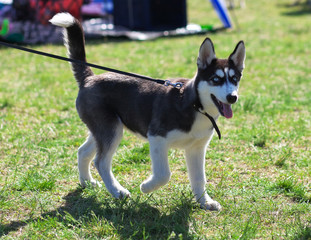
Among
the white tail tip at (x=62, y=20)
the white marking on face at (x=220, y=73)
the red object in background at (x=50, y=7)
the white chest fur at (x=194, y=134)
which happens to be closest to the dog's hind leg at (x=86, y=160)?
the white chest fur at (x=194, y=134)

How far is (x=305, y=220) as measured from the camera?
11.6ft

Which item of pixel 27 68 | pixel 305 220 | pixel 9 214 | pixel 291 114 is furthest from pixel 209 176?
pixel 27 68

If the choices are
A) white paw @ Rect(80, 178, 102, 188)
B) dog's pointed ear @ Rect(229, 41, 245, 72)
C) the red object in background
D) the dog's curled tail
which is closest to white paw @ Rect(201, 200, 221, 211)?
white paw @ Rect(80, 178, 102, 188)

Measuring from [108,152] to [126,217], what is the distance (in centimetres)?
59

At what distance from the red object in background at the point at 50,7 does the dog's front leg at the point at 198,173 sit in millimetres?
8312

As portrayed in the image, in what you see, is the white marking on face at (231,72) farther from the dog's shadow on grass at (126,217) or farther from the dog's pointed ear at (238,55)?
the dog's shadow on grass at (126,217)

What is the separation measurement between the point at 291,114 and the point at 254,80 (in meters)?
1.75

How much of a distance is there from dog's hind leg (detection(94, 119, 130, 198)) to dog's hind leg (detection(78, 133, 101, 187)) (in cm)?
18

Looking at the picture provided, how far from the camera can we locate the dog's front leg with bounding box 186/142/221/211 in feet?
12.4

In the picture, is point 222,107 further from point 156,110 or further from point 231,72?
point 156,110

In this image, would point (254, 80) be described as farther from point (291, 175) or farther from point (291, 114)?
point (291, 175)

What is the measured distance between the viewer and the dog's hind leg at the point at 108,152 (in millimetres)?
3824

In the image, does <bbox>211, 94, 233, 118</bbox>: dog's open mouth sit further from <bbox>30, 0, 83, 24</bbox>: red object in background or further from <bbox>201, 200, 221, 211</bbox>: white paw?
<bbox>30, 0, 83, 24</bbox>: red object in background

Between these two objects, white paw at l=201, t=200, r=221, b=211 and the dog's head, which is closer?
the dog's head
